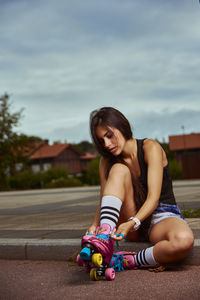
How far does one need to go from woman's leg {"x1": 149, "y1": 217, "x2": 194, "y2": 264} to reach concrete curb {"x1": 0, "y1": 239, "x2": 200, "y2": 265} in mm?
409

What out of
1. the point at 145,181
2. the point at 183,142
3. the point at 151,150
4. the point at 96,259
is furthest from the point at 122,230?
the point at 183,142

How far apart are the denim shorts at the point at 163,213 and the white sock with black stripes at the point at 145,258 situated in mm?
249

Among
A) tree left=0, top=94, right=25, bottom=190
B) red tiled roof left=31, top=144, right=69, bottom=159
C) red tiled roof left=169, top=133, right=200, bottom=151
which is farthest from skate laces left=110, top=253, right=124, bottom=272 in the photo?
red tiled roof left=31, top=144, right=69, bottom=159

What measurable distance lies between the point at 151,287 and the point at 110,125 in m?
1.26

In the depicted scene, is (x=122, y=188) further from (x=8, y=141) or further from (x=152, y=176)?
(x=8, y=141)

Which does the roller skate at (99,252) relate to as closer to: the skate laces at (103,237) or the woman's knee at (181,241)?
the skate laces at (103,237)

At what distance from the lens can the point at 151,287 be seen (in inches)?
123

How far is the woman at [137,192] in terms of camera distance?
3.38 m

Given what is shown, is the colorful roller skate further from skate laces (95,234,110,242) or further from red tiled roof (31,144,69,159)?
red tiled roof (31,144,69,159)

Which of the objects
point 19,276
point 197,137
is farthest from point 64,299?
point 197,137

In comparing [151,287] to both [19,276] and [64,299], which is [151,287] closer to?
[64,299]

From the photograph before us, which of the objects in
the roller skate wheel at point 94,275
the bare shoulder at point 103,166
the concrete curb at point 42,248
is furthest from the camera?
the concrete curb at point 42,248

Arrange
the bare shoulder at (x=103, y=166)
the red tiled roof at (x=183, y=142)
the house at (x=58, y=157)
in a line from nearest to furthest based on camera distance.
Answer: the bare shoulder at (x=103, y=166) < the red tiled roof at (x=183, y=142) < the house at (x=58, y=157)

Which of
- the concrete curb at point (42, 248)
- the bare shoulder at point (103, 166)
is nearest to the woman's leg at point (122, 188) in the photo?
the bare shoulder at point (103, 166)
